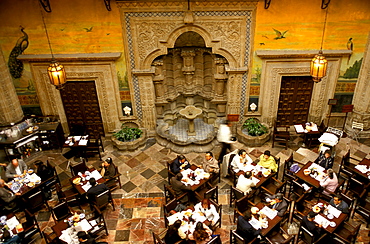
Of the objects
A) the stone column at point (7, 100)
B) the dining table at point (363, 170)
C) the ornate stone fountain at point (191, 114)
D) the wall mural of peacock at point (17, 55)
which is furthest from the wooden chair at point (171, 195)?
the wall mural of peacock at point (17, 55)

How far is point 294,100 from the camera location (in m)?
11.3

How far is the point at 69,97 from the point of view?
1106cm

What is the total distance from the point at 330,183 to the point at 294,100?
4.07 metres

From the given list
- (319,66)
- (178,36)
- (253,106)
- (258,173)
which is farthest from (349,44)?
(178,36)

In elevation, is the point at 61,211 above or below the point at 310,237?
above

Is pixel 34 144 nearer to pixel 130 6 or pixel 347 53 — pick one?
pixel 130 6

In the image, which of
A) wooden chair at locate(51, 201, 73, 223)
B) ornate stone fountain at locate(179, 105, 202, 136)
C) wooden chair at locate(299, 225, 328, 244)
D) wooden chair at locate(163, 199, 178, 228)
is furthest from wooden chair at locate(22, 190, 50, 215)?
wooden chair at locate(299, 225, 328, 244)

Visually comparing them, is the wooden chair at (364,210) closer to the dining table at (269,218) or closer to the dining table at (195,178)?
the dining table at (269,218)

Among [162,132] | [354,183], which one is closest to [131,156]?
[162,132]

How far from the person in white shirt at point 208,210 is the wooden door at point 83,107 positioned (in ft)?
18.1

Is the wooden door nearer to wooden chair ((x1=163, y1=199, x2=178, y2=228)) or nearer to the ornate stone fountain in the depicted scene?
the ornate stone fountain

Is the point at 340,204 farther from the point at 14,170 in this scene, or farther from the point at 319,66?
the point at 14,170

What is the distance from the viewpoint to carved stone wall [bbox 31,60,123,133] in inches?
413

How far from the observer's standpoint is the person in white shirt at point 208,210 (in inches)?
282
